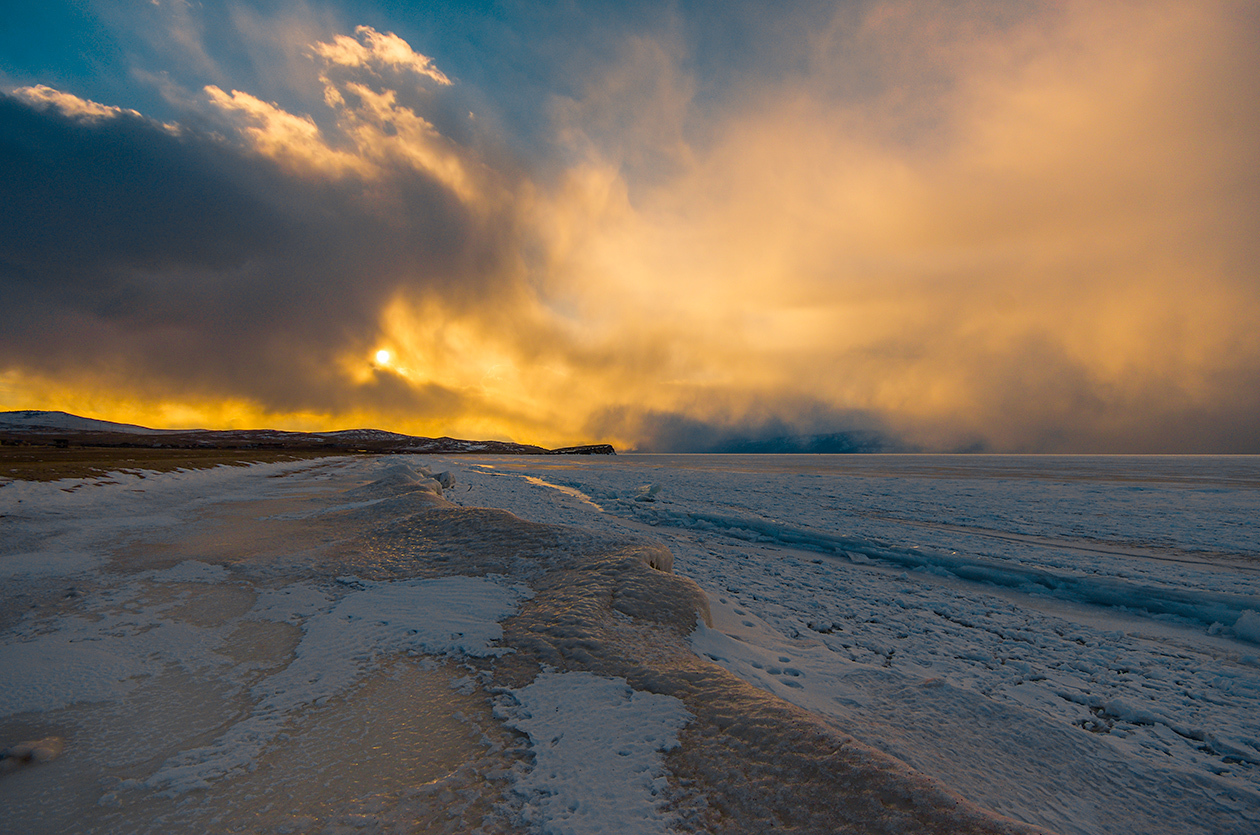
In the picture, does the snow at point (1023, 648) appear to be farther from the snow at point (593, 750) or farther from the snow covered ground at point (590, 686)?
the snow at point (593, 750)

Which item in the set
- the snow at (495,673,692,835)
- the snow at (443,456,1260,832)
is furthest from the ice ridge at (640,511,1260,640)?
the snow at (495,673,692,835)

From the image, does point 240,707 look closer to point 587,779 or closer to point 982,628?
point 587,779

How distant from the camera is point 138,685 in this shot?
414 centimetres

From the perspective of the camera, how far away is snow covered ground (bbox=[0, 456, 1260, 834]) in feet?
9.51

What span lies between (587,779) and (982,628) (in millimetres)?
7395

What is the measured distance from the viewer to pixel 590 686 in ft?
14.0

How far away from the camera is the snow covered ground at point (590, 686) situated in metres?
2.90

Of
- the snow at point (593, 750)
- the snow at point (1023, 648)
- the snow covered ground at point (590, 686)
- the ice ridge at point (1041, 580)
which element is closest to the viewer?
the snow at point (593, 750)

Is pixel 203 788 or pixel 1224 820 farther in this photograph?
pixel 1224 820

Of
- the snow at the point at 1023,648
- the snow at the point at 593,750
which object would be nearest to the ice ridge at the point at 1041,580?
the snow at the point at 1023,648

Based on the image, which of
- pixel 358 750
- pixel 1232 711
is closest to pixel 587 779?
pixel 358 750

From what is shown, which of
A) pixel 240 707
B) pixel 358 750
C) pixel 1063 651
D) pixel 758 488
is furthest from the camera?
pixel 758 488

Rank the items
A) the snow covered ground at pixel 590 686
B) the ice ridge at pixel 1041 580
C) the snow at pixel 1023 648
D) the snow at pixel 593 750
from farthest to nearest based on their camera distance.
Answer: the ice ridge at pixel 1041 580, the snow at pixel 1023 648, the snow covered ground at pixel 590 686, the snow at pixel 593 750

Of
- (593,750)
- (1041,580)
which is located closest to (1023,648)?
(1041,580)
